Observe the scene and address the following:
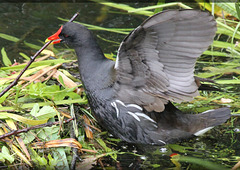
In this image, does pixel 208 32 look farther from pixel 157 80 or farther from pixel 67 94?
pixel 67 94

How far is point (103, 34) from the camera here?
215 inches

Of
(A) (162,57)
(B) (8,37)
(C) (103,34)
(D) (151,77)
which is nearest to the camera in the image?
(A) (162,57)

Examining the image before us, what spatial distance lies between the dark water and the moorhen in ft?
0.37

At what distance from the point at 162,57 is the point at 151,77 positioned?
8.3 inches

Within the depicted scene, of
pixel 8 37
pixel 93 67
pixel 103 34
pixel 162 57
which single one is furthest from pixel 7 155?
pixel 103 34

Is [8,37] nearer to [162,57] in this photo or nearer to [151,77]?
[151,77]

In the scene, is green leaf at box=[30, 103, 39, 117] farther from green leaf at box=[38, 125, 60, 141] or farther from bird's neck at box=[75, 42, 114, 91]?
bird's neck at box=[75, 42, 114, 91]

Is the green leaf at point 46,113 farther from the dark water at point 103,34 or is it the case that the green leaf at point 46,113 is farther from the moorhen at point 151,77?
the dark water at point 103,34

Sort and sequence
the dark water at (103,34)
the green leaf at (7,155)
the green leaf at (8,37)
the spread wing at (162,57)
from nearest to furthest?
the spread wing at (162,57) → the green leaf at (7,155) → the dark water at (103,34) → the green leaf at (8,37)

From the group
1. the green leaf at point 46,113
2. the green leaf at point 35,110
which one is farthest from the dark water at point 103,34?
the green leaf at point 35,110

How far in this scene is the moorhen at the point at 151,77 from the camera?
9.58 feet

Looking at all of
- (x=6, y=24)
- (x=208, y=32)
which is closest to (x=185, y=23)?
(x=208, y=32)

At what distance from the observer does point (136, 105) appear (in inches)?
133

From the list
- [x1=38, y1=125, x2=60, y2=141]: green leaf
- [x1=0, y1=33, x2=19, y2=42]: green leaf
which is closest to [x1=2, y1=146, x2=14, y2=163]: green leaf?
[x1=38, y1=125, x2=60, y2=141]: green leaf
